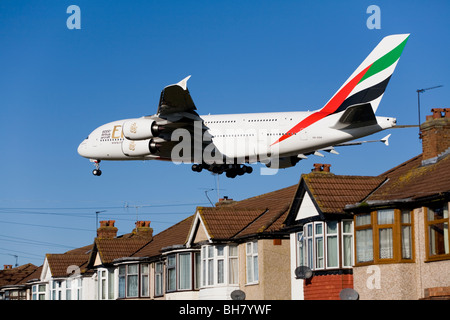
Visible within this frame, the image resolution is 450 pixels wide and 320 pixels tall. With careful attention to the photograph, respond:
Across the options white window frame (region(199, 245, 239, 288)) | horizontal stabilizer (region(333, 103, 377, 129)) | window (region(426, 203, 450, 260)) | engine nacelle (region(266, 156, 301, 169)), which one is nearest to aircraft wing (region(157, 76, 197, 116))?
engine nacelle (region(266, 156, 301, 169))

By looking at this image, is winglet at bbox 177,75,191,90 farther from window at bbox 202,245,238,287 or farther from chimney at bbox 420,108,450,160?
chimney at bbox 420,108,450,160

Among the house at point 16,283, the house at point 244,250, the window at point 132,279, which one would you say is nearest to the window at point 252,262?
the house at point 244,250

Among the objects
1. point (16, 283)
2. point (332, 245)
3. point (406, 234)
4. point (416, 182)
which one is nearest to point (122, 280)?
point (332, 245)

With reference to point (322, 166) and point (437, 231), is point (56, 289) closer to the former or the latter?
point (322, 166)
